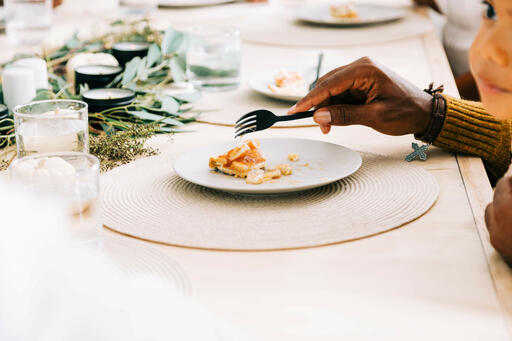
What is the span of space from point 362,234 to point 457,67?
1808 mm

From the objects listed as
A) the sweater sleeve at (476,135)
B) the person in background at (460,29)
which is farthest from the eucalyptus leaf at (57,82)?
the person in background at (460,29)

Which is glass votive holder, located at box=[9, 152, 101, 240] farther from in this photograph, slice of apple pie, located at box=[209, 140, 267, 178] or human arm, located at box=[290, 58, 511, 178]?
human arm, located at box=[290, 58, 511, 178]

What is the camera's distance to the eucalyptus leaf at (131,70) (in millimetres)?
1518

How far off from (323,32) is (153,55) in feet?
2.60

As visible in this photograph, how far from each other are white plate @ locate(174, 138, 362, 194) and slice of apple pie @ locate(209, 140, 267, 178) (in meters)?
0.01

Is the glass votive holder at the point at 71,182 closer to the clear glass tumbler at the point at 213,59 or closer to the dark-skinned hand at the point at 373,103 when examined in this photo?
the dark-skinned hand at the point at 373,103

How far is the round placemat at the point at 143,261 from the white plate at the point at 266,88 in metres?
0.72

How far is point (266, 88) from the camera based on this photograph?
1.58 metres

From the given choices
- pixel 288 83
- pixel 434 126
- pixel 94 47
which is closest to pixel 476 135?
pixel 434 126

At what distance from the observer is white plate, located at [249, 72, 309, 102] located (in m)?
1.51

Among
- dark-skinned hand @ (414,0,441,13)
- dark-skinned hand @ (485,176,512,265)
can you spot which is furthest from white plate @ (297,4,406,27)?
dark-skinned hand @ (485,176,512,265)

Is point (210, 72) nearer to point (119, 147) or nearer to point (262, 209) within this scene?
point (119, 147)

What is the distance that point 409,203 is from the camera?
3.17ft

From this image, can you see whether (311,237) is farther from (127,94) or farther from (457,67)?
(457,67)
